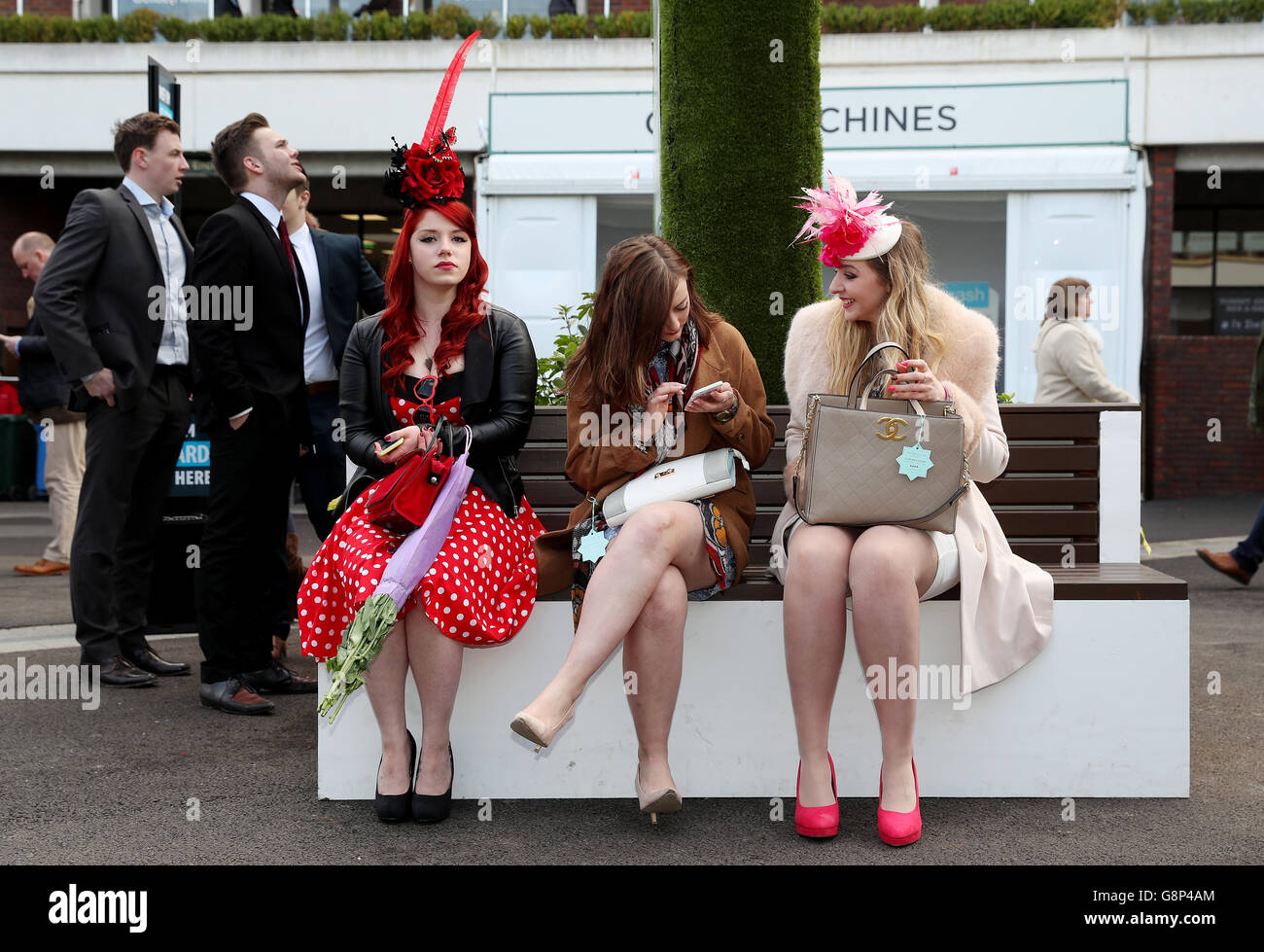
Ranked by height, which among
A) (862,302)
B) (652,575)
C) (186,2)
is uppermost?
(186,2)

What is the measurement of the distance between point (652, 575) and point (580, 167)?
1018cm

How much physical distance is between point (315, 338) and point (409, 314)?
130 centimetres

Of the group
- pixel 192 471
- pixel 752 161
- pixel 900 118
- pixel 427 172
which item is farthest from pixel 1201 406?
pixel 427 172

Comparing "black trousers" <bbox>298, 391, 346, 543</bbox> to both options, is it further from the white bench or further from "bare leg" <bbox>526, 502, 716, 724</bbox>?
"bare leg" <bbox>526, 502, 716, 724</bbox>

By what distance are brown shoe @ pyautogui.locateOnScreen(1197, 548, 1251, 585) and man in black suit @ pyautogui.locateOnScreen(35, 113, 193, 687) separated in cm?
573

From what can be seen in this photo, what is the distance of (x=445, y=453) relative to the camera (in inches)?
142

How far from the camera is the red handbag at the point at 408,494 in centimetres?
345

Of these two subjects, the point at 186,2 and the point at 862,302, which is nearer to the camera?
the point at 862,302

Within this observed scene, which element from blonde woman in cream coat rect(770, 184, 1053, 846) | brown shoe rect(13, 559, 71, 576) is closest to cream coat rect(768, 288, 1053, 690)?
blonde woman in cream coat rect(770, 184, 1053, 846)

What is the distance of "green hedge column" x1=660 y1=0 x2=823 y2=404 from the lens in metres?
4.63

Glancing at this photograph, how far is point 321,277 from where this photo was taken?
5.00m

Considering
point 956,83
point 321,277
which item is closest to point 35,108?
point 956,83

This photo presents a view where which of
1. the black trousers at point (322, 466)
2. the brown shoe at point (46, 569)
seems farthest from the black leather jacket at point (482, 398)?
the brown shoe at point (46, 569)

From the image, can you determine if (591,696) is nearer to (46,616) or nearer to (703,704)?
(703,704)
